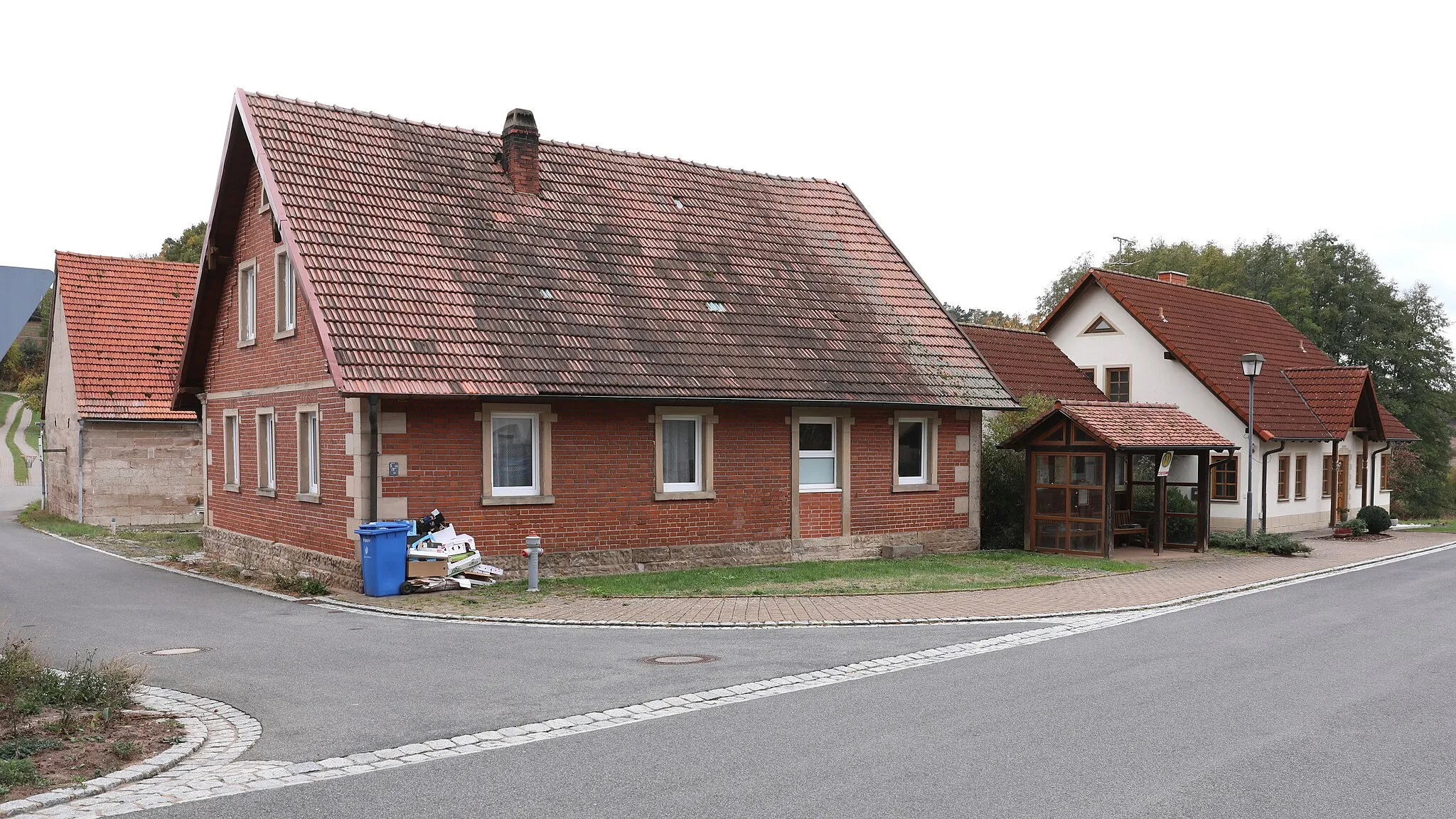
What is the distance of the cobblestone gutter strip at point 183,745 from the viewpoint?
22.4 feet

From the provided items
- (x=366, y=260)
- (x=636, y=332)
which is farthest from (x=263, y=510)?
(x=636, y=332)

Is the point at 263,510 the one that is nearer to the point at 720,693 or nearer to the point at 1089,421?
the point at 720,693

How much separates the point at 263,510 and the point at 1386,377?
52.5 m

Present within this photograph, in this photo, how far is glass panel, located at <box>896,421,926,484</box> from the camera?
72.5 feet

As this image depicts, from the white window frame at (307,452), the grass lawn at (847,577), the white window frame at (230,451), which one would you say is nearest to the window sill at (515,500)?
the grass lawn at (847,577)

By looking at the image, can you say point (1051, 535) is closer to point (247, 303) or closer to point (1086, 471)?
point (1086, 471)

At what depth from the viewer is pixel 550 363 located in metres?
17.6

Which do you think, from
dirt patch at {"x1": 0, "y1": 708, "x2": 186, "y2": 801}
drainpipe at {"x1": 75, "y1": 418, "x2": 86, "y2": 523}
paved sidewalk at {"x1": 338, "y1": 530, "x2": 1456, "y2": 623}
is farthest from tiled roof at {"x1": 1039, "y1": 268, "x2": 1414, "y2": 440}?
dirt patch at {"x1": 0, "y1": 708, "x2": 186, "y2": 801}

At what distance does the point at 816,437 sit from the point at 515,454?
19.0 feet

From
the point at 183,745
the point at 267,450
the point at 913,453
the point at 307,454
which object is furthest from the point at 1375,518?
the point at 183,745

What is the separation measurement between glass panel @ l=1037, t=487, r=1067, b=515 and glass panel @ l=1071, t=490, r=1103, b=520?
19 cm

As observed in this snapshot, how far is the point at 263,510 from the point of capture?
20.3 m

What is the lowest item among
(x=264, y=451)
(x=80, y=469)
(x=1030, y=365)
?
(x=80, y=469)

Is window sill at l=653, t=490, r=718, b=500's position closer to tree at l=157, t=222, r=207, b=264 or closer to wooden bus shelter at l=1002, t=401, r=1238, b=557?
wooden bus shelter at l=1002, t=401, r=1238, b=557
